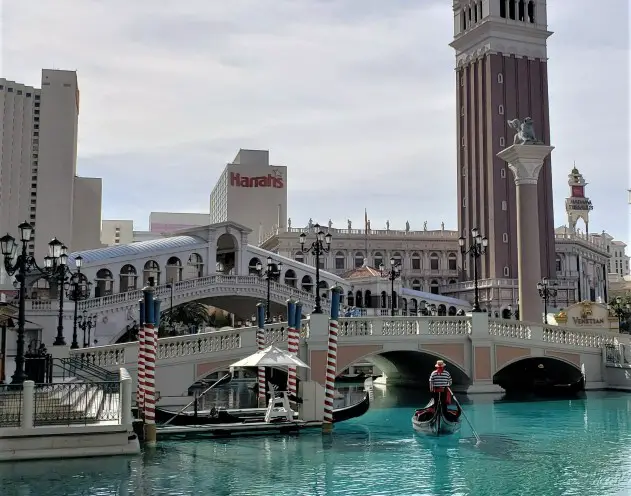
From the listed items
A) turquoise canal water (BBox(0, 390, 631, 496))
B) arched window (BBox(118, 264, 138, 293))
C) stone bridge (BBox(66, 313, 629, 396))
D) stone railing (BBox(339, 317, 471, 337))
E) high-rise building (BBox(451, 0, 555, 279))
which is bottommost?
turquoise canal water (BBox(0, 390, 631, 496))

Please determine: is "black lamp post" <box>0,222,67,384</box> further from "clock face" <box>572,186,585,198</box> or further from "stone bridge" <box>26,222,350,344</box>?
"clock face" <box>572,186,585,198</box>

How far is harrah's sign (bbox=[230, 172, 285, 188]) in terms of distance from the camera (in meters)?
120

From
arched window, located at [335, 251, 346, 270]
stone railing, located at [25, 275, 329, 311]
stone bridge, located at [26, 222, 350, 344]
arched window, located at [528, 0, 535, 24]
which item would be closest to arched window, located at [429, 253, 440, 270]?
arched window, located at [335, 251, 346, 270]

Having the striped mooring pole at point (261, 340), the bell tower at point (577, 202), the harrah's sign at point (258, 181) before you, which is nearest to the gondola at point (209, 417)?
the striped mooring pole at point (261, 340)

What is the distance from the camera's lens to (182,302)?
48344 mm

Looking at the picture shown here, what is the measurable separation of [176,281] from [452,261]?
133 ft

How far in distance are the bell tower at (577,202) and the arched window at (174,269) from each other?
78720mm

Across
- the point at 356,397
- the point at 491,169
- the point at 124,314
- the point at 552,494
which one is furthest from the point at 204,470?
the point at 491,169

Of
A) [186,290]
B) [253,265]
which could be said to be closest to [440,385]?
[186,290]

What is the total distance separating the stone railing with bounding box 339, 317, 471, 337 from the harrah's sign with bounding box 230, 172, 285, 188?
93042 mm

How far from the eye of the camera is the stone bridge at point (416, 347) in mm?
24812

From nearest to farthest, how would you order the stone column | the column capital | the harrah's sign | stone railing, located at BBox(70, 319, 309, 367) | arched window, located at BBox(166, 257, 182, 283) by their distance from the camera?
stone railing, located at BBox(70, 319, 309, 367)
the stone column
the column capital
arched window, located at BBox(166, 257, 182, 283)
the harrah's sign

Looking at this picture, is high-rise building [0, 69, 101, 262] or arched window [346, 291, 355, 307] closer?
arched window [346, 291, 355, 307]

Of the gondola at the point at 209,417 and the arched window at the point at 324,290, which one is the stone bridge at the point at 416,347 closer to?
the gondola at the point at 209,417
